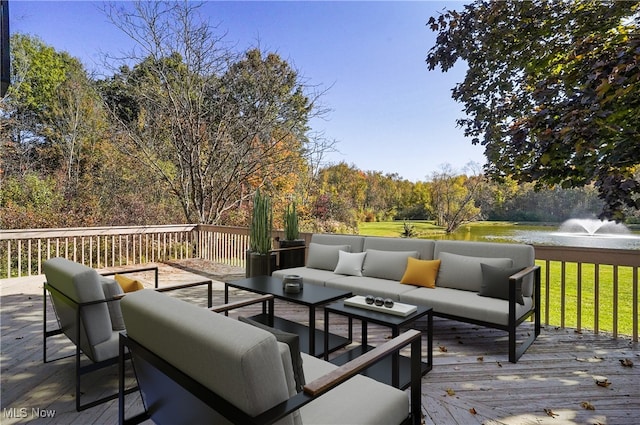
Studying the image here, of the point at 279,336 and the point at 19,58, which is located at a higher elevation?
the point at 19,58

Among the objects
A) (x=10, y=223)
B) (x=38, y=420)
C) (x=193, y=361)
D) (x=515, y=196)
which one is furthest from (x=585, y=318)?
(x=10, y=223)

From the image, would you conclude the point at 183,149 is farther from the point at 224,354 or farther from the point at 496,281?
the point at 224,354

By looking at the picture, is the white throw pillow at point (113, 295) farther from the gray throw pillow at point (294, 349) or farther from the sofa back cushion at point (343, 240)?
the sofa back cushion at point (343, 240)

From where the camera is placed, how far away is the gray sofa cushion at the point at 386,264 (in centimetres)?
411

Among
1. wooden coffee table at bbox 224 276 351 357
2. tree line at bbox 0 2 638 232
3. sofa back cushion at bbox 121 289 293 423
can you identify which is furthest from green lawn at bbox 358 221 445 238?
sofa back cushion at bbox 121 289 293 423

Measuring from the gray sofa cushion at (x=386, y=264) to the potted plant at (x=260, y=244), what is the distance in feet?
4.84

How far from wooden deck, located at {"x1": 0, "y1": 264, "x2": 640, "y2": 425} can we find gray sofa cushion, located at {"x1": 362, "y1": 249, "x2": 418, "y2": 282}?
27.8 inches

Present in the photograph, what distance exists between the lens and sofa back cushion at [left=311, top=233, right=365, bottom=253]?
477 cm

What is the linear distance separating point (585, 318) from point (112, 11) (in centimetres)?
1061

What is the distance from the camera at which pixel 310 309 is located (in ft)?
9.59

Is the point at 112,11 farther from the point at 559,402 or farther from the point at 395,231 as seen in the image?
the point at 559,402

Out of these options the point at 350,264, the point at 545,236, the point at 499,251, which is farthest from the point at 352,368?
the point at 545,236

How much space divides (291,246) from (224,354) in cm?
437

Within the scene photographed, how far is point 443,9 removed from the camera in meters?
4.84
